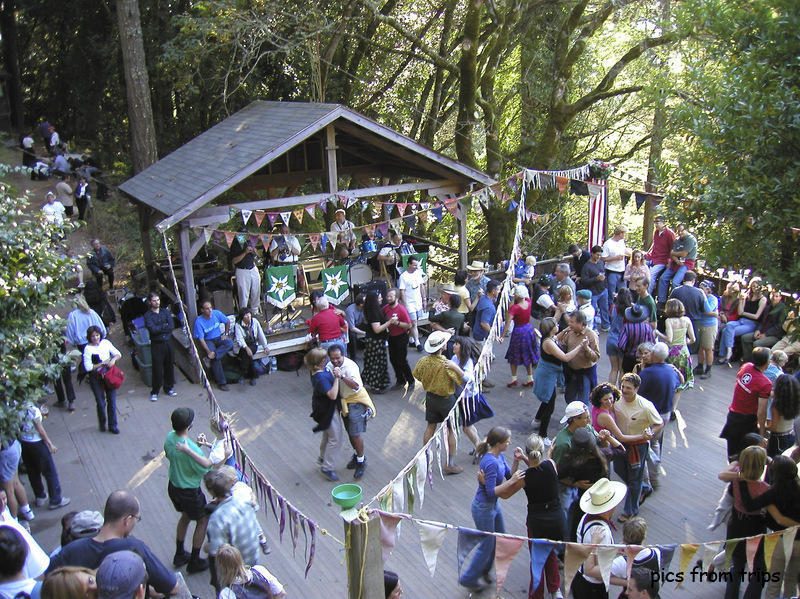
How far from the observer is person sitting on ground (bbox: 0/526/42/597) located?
4312mm

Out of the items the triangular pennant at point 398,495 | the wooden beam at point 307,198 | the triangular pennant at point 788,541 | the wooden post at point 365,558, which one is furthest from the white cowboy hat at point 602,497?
the wooden beam at point 307,198

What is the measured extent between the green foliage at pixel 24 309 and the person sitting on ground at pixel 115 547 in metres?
1.69

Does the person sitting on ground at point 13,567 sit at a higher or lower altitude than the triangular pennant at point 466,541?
higher

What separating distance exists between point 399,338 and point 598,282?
3814 millimetres

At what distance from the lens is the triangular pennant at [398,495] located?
5.34 meters

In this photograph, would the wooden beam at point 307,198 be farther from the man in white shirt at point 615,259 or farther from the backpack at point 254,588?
the backpack at point 254,588

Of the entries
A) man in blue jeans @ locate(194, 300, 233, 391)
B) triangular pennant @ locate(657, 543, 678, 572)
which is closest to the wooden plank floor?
man in blue jeans @ locate(194, 300, 233, 391)

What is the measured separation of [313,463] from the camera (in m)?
8.36

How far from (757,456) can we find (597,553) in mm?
1411

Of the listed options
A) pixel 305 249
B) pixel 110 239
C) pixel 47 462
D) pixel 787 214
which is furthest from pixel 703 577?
pixel 110 239

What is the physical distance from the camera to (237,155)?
432 inches

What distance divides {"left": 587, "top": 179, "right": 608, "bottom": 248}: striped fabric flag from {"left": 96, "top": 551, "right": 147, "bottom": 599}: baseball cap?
11059 mm

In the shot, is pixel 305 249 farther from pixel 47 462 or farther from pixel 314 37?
pixel 47 462

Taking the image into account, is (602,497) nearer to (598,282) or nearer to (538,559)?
(538,559)
